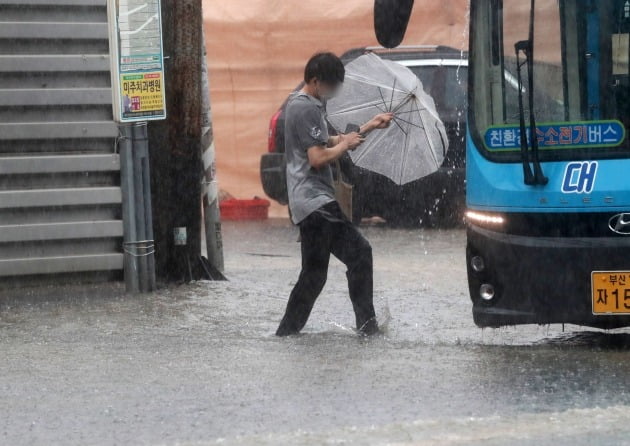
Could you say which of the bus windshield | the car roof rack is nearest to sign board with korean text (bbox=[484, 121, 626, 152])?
the bus windshield

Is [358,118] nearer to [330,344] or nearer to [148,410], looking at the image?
[330,344]

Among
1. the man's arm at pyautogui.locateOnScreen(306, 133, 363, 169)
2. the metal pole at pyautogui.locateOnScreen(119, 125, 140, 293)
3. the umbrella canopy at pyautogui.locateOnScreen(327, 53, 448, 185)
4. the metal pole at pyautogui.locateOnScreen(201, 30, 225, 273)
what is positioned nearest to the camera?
the man's arm at pyautogui.locateOnScreen(306, 133, 363, 169)

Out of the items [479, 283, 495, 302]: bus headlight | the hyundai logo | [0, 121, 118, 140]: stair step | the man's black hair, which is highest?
the man's black hair

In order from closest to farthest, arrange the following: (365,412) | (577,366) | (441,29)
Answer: (365,412)
(577,366)
(441,29)

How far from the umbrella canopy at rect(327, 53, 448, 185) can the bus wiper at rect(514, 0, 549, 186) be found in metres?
1.18

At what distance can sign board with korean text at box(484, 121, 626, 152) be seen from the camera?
8.09 m

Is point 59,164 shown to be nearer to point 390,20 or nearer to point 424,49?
point 390,20

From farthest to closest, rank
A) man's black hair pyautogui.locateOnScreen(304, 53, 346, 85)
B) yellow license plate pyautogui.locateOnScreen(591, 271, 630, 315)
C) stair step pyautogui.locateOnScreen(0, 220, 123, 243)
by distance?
stair step pyautogui.locateOnScreen(0, 220, 123, 243) < man's black hair pyautogui.locateOnScreen(304, 53, 346, 85) < yellow license plate pyautogui.locateOnScreen(591, 271, 630, 315)

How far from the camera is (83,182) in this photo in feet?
36.8

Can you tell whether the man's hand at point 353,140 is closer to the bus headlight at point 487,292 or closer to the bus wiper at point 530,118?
the bus wiper at point 530,118

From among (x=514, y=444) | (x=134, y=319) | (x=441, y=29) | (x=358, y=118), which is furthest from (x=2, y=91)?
(x=441, y=29)

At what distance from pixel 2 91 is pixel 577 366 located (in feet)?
16.8

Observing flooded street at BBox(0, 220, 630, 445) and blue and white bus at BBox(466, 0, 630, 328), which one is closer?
flooded street at BBox(0, 220, 630, 445)

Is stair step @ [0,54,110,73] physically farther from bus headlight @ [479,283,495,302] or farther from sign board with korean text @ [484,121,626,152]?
bus headlight @ [479,283,495,302]
